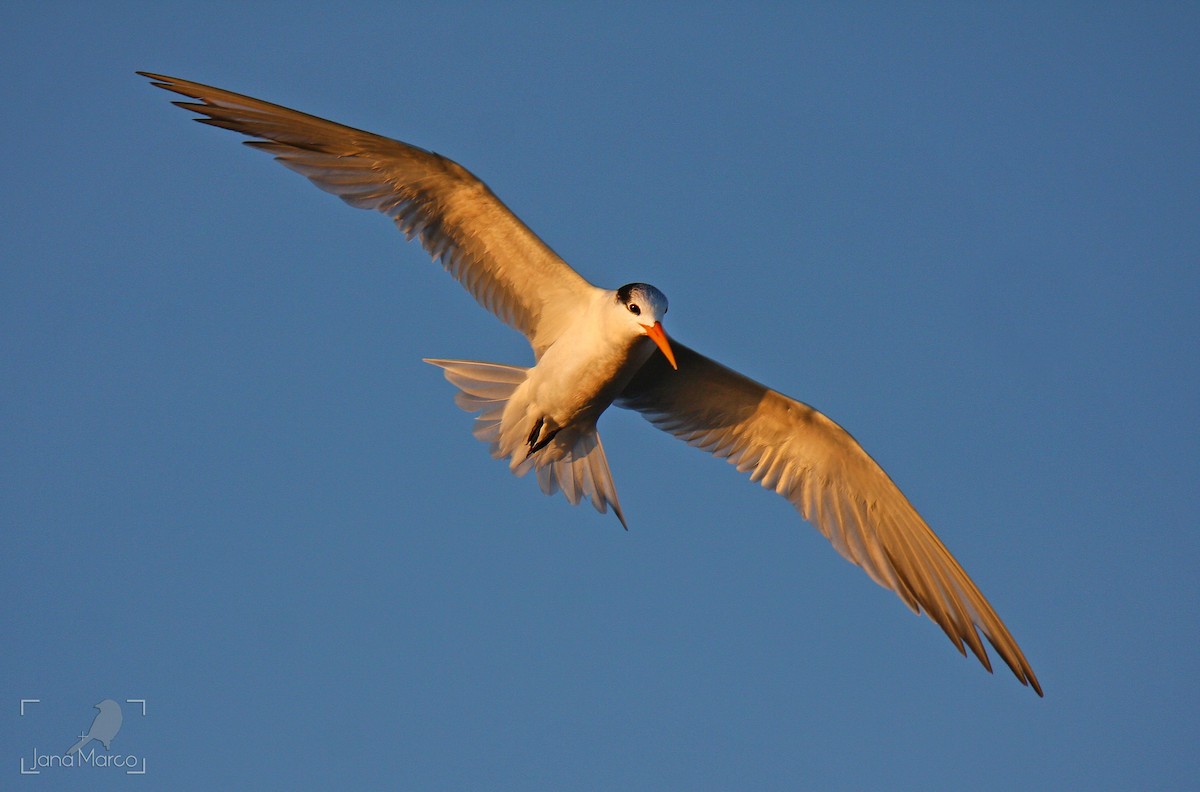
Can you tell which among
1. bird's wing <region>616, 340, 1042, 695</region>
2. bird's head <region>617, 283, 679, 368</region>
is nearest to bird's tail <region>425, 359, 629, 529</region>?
bird's wing <region>616, 340, 1042, 695</region>

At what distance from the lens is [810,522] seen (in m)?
10.2

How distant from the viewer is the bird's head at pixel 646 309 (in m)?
8.67

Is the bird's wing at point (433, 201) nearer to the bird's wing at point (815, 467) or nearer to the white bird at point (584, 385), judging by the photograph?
the white bird at point (584, 385)

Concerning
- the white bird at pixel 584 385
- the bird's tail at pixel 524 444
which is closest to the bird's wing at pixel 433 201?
the white bird at pixel 584 385

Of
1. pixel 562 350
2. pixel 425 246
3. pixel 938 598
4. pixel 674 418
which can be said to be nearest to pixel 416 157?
pixel 425 246

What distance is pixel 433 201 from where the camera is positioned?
9406 millimetres

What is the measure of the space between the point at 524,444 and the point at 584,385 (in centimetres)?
91

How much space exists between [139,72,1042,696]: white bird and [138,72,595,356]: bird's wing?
10mm

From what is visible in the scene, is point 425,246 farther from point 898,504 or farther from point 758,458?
point 898,504

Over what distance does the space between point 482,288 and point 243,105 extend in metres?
2.17

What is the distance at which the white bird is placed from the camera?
Answer: 355 inches

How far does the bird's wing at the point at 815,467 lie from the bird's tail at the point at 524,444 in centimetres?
71

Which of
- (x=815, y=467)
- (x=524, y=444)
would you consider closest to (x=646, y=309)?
(x=524, y=444)

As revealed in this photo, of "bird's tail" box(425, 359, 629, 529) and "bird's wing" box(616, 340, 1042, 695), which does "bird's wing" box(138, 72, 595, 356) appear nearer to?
"bird's tail" box(425, 359, 629, 529)
